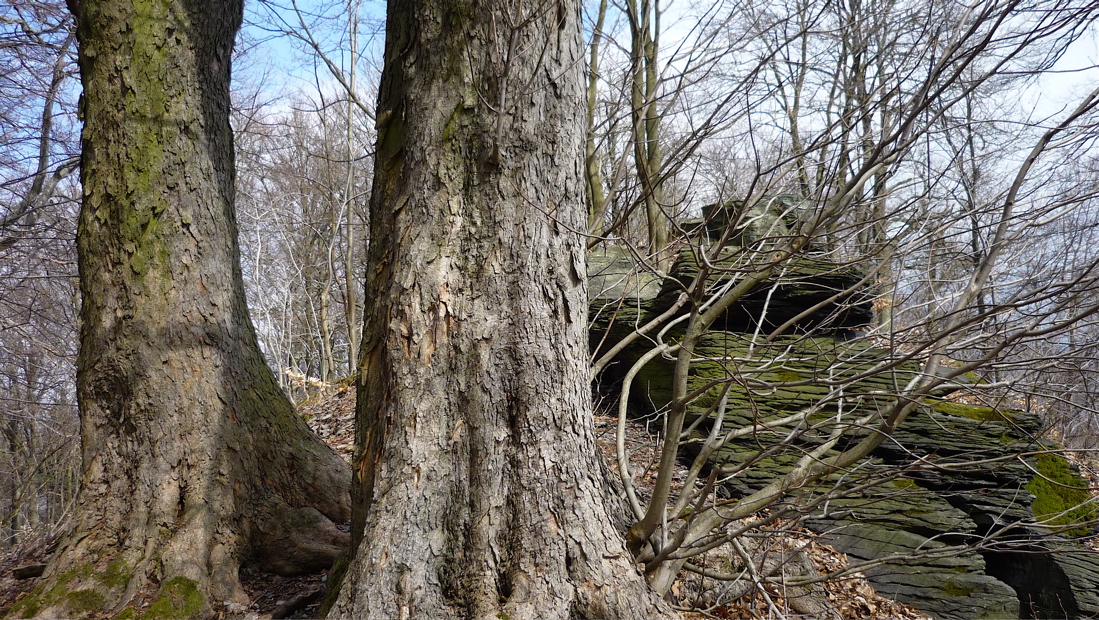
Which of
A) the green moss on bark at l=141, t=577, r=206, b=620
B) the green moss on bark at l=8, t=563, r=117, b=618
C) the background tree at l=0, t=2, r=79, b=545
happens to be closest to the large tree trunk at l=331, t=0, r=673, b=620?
the green moss on bark at l=141, t=577, r=206, b=620

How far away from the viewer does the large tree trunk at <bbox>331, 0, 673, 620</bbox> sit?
248 centimetres

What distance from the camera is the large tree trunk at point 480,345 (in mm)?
2480

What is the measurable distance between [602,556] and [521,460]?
52 centimetres

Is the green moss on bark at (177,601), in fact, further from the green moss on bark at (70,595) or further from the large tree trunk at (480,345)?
the large tree trunk at (480,345)

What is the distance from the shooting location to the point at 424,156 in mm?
2783

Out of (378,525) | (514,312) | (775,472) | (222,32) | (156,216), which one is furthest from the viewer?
(775,472)

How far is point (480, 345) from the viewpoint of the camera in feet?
8.69

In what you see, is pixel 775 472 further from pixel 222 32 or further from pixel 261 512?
pixel 222 32

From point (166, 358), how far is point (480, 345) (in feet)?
6.24

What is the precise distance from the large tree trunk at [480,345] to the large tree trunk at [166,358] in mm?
1115

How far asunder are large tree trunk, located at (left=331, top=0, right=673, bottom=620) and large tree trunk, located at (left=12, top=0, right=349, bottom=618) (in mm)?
1115

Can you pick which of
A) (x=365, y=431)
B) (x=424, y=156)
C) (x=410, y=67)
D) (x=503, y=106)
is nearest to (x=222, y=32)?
(x=410, y=67)

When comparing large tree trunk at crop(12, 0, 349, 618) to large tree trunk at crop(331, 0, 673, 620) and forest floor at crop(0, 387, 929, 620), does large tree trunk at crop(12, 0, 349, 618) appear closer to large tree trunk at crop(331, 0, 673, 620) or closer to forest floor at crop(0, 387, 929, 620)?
forest floor at crop(0, 387, 929, 620)

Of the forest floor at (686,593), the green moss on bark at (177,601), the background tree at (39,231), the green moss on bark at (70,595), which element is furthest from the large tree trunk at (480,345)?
the background tree at (39,231)
